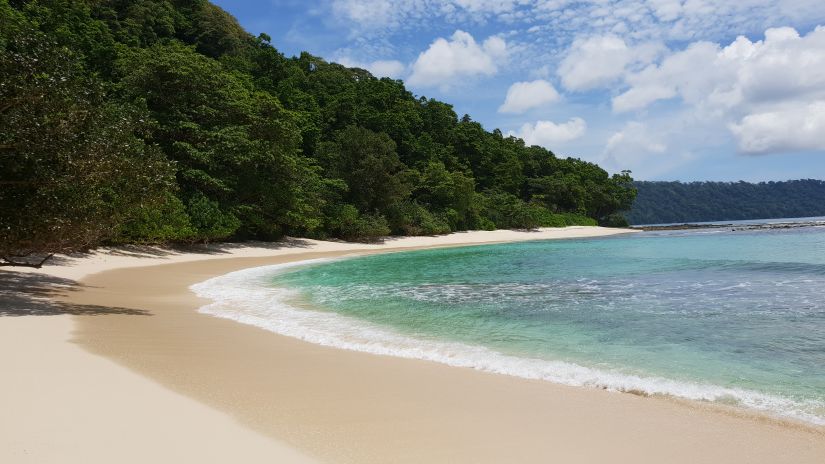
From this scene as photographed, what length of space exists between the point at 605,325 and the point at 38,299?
1203 centimetres

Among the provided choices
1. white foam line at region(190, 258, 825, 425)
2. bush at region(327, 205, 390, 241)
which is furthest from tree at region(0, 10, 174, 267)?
bush at region(327, 205, 390, 241)

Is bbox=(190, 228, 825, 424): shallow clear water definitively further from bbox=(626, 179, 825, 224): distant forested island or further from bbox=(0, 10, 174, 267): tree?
bbox=(626, 179, 825, 224): distant forested island

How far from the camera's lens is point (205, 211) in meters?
28.3

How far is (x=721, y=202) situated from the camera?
169375mm

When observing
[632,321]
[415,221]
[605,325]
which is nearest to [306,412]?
[605,325]

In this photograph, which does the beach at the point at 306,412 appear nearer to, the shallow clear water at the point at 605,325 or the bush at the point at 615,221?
the shallow clear water at the point at 605,325

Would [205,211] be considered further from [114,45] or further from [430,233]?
[430,233]

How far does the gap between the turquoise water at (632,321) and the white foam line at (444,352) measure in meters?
0.04

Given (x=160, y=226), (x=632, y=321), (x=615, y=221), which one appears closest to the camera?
(x=632, y=321)

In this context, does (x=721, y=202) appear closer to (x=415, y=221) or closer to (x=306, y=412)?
(x=415, y=221)

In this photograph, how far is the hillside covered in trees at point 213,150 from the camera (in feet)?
32.8

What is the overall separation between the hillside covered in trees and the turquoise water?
5.67 m

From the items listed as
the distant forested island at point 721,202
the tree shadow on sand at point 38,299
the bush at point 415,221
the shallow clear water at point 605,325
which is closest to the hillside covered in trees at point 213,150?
the bush at point 415,221

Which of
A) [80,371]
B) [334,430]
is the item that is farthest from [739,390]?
[80,371]
